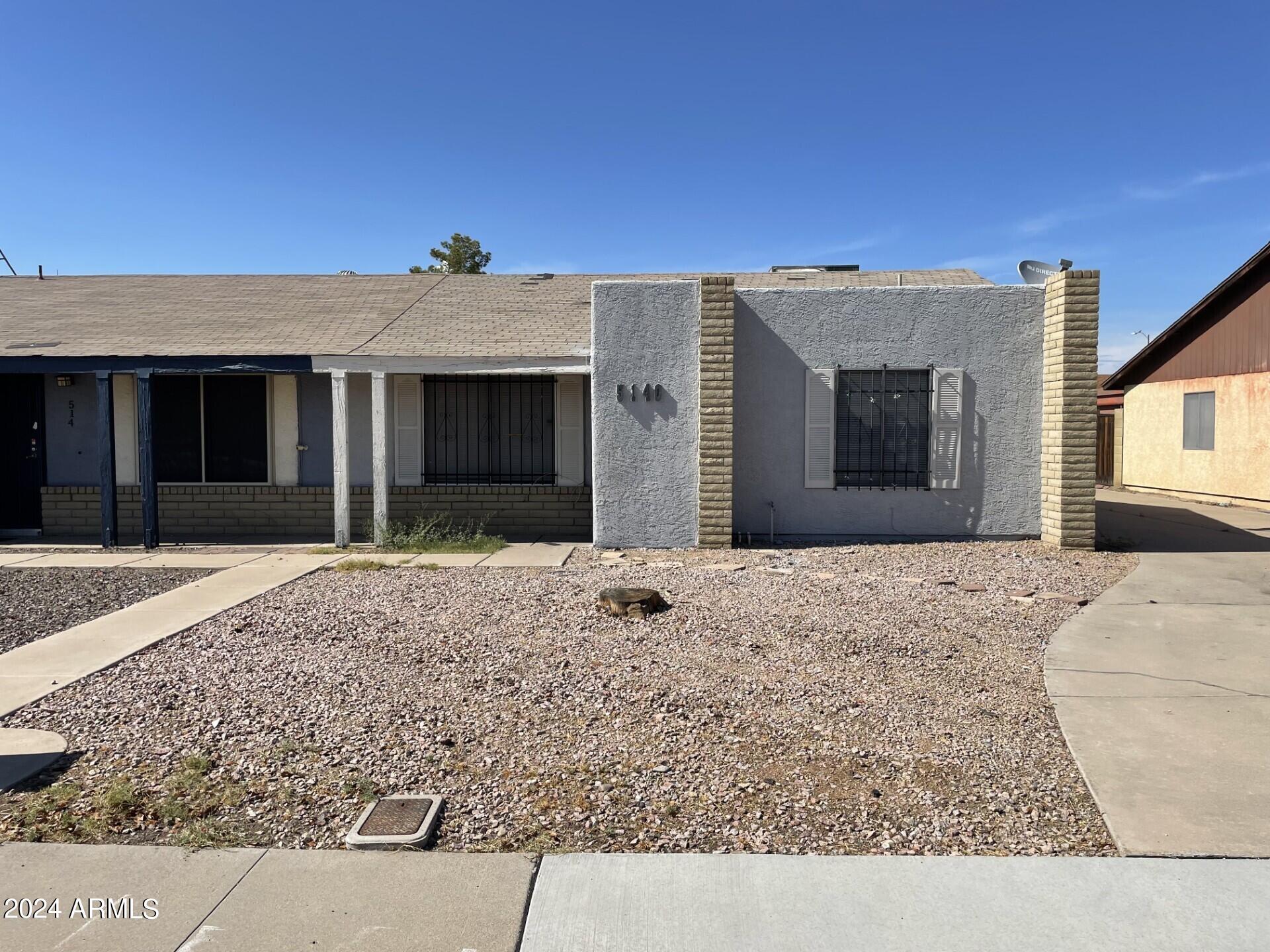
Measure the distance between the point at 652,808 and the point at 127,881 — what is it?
77.2 inches

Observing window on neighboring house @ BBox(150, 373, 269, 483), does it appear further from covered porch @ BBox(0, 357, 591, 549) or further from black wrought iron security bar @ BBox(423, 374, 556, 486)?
black wrought iron security bar @ BBox(423, 374, 556, 486)

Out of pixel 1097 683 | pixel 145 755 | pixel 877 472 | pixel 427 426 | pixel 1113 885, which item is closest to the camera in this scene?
pixel 1113 885

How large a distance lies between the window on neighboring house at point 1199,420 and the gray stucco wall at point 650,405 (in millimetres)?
12682

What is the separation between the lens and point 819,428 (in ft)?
37.4

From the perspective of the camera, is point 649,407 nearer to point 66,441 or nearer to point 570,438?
point 570,438

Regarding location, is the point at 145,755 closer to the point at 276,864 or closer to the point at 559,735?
the point at 276,864

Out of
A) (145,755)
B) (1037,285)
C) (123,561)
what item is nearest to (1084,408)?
(1037,285)

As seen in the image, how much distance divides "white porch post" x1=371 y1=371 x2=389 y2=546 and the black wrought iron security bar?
1340mm

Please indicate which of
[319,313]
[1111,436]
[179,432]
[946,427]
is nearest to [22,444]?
[179,432]

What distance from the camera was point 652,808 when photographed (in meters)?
3.87

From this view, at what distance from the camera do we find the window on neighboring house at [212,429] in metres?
13.2

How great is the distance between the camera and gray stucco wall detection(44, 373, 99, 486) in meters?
13.5

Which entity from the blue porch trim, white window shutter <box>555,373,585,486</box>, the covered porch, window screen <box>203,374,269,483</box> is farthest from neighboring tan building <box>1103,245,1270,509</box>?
window screen <box>203,374,269,483</box>

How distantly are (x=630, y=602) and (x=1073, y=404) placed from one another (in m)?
6.35
